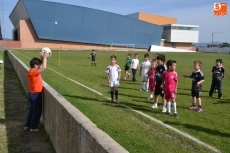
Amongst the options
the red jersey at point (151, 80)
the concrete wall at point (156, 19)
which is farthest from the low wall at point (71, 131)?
the concrete wall at point (156, 19)

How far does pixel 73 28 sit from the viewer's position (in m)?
84.9

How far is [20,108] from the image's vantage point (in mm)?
8898

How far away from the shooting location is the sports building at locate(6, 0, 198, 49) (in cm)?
7836

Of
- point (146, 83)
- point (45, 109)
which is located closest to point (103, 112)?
point (45, 109)

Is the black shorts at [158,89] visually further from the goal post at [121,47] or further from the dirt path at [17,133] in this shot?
the goal post at [121,47]

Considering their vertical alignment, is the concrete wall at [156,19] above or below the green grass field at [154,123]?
above

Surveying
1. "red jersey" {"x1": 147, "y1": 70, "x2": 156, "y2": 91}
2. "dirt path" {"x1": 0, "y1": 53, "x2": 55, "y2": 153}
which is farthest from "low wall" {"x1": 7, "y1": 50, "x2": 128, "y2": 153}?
"red jersey" {"x1": 147, "y1": 70, "x2": 156, "y2": 91}

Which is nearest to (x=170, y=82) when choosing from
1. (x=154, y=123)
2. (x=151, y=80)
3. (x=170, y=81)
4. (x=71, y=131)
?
(x=170, y=81)

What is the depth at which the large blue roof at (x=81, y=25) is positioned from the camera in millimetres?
77819

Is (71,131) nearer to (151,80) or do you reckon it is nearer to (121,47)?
(151,80)

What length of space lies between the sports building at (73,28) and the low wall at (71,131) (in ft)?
247

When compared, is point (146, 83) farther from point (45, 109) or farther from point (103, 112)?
point (45, 109)

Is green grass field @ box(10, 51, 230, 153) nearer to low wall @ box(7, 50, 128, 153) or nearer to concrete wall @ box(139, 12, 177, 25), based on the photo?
low wall @ box(7, 50, 128, 153)

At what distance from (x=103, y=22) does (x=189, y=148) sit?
88067 millimetres
